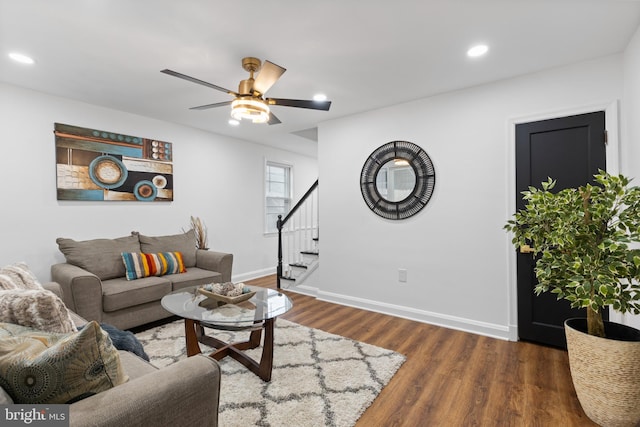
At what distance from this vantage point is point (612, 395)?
1.71 m

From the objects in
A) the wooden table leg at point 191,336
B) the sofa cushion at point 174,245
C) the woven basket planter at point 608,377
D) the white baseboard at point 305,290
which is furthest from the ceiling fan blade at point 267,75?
the white baseboard at point 305,290

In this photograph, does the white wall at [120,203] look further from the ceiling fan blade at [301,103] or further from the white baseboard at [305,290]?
the ceiling fan blade at [301,103]

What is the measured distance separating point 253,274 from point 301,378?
3413 millimetres

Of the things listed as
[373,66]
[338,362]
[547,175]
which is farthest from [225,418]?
[547,175]

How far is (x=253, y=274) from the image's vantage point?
5.46m

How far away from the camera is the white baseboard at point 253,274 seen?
515 cm

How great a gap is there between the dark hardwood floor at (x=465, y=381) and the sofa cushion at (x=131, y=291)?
1.59 metres

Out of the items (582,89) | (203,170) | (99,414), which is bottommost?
(99,414)

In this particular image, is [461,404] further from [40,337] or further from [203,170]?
[203,170]

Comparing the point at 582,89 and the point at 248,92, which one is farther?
the point at 582,89

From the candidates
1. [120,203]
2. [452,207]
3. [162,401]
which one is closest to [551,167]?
[452,207]

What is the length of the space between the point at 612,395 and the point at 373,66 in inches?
109

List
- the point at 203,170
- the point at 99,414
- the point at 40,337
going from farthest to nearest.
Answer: the point at 203,170 < the point at 40,337 < the point at 99,414

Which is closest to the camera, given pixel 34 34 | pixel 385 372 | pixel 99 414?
pixel 99 414
